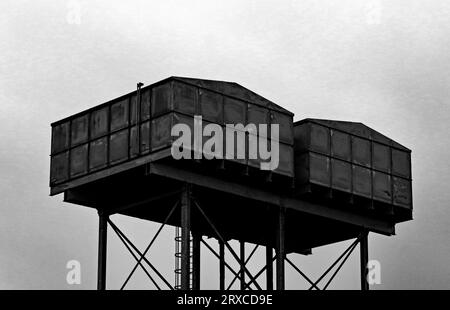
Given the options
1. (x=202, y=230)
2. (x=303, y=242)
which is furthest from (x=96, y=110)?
(x=303, y=242)

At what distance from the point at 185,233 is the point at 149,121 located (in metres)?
4.57

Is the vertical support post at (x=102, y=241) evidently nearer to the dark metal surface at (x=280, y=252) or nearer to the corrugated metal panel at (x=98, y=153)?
the corrugated metal panel at (x=98, y=153)

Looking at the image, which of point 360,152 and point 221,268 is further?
point 221,268

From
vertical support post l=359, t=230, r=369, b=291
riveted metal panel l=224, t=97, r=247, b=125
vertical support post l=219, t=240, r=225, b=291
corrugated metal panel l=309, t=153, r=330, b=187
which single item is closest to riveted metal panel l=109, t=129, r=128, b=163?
riveted metal panel l=224, t=97, r=247, b=125

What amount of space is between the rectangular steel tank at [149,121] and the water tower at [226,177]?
0.04 meters

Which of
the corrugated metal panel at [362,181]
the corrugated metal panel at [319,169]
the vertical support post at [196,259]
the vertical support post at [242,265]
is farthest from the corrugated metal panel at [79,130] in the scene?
→ the corrugated metal panel at [362,181]

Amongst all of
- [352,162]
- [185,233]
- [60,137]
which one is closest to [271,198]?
[352,162]

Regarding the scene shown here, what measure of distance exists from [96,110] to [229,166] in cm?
598

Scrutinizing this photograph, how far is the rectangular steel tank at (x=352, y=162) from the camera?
2566 inches

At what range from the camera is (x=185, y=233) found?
60.5 m

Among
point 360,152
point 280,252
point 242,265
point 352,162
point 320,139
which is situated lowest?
point 242,265

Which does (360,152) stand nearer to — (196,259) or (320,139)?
(320,139)
